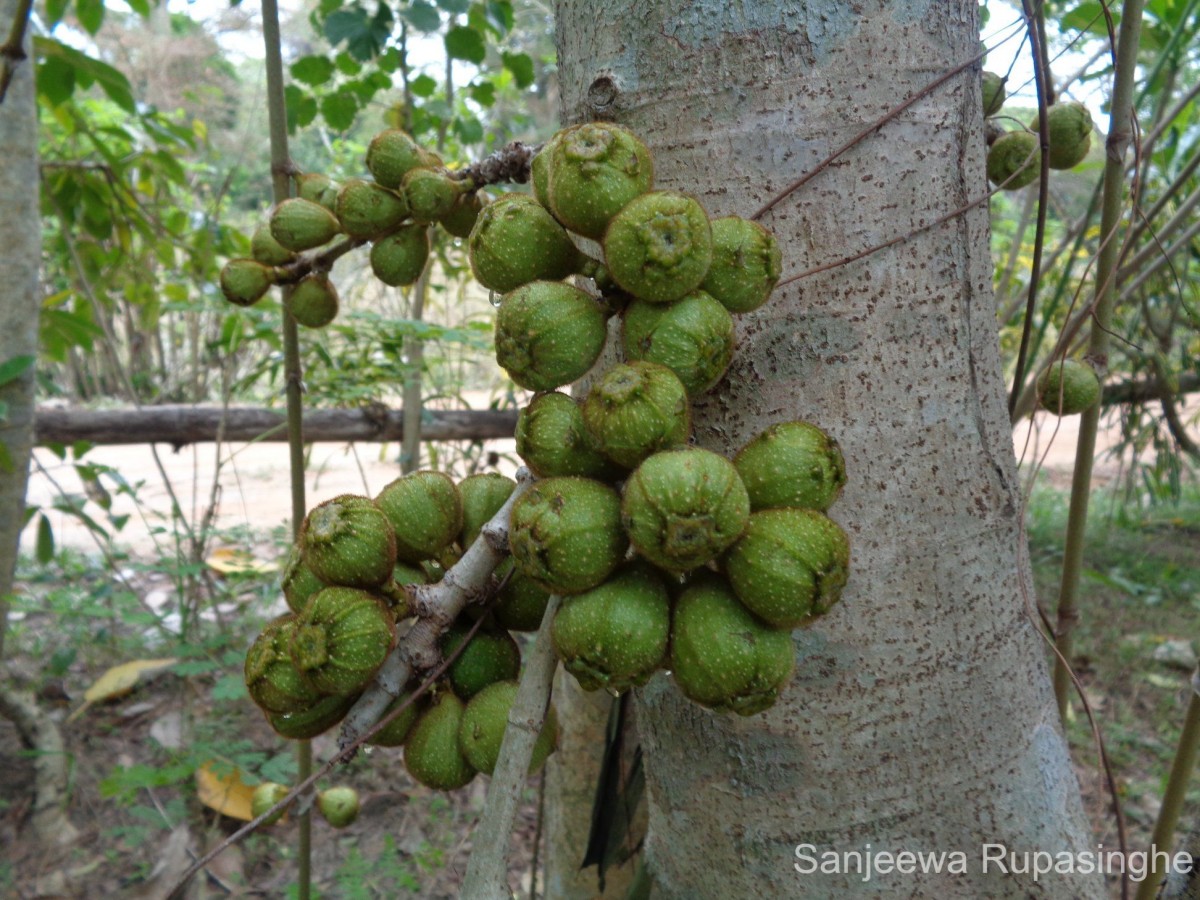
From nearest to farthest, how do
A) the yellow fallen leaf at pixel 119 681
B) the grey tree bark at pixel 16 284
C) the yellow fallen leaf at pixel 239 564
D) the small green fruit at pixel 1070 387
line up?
1. the small green fruit at pixel 1070 387
2. the grey tree bark at pixel 16 284
3. the yellow fallen leaf at pixel 119 681
4. the yellow fallen leaf at pixel 239 564

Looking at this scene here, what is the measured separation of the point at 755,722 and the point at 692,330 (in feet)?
1.36

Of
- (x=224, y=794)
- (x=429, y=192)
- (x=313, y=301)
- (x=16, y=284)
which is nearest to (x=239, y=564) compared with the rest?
(x=224, y=794)

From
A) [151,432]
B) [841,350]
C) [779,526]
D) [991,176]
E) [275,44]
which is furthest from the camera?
[151,432]

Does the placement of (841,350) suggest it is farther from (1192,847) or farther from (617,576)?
(1192,847)

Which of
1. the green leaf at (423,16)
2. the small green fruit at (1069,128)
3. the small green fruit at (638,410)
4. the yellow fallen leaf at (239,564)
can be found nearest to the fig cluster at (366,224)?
the small green fruit at (638,410)

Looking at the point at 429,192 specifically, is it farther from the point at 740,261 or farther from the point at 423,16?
the point at 423,16

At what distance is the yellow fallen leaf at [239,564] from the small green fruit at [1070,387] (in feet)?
9.02

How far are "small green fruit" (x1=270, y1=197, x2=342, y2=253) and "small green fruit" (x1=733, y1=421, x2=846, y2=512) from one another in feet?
2.28

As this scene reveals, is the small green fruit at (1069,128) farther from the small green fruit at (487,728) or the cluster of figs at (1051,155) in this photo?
the small green fruit at (487,728)

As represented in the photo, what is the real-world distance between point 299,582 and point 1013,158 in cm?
106

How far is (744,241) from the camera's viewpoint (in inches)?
29.9

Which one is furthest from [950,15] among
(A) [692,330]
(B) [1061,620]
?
(B) [1061,620]

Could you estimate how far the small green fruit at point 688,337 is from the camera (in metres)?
0.73

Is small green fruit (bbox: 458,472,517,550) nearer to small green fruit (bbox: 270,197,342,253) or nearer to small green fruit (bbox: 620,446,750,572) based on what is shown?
small green fruit (bbox: 620,446,750,572)
